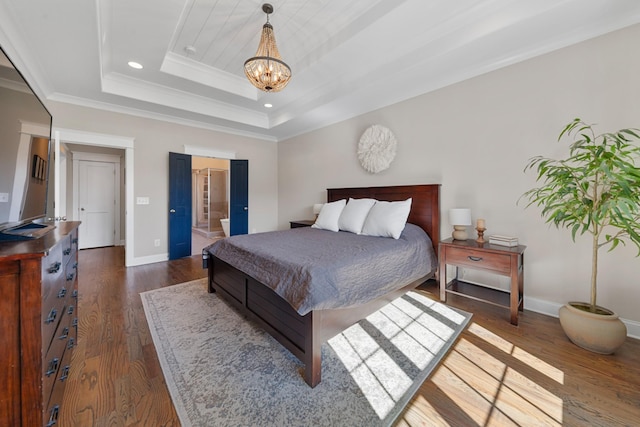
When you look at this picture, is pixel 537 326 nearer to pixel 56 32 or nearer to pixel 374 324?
pixel 374 324

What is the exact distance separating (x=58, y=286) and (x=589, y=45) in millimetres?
4388

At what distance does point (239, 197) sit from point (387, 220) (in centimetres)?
371

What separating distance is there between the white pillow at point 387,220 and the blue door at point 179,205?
11.7 ft

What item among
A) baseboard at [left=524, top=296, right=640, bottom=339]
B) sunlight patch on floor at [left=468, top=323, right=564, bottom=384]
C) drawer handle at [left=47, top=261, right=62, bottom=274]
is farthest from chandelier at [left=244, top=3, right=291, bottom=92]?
baseboard at [left=524, top=296, right=640, bottom=339]

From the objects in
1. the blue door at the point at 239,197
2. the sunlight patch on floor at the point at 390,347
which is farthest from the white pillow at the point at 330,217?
the blue door at the point at 239,197

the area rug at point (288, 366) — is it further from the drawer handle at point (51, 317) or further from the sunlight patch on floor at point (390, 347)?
the drawer handle at point (51, 317)

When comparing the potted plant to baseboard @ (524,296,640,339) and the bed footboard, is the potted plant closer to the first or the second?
baseboard @ (524,296,640,339)

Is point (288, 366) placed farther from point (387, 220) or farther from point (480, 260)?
point (480, 260)

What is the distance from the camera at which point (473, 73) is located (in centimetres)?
288

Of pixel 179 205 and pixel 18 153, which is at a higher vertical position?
pixel 18 153

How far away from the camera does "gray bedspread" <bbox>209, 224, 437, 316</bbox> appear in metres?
1.65

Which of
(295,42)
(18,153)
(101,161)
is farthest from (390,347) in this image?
(101,161)

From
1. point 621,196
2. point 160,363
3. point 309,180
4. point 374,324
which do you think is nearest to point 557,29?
point 621,196

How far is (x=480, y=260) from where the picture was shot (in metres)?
2.42
